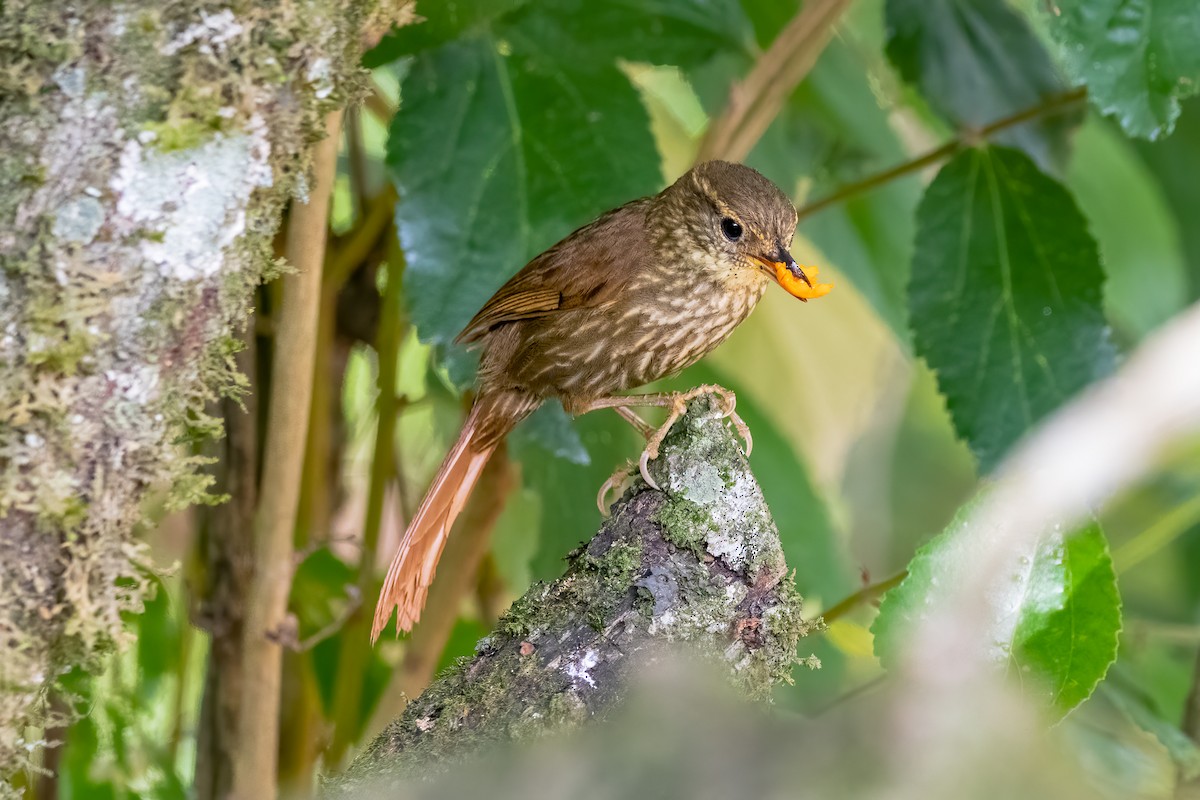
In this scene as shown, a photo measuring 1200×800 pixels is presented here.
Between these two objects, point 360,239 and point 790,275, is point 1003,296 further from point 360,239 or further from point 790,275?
point 360,239

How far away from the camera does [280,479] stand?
1.52m

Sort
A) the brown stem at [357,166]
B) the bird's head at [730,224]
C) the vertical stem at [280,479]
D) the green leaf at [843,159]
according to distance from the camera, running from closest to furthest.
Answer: the vertical stem at [280,479], the bird's head at [730,224], the brown stem at [357,166], the green leaf at [843,159]

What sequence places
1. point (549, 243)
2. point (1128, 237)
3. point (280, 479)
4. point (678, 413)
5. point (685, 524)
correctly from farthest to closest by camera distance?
point (1128, 237)
point (549, 243)
point (280, 479)
point (678, 413)
point (685, 524)

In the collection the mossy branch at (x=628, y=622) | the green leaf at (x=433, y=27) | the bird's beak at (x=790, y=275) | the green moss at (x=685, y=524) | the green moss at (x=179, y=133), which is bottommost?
the mossy branch at (x=628, y=622)

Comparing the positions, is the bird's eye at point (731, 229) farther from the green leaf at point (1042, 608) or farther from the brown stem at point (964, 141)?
the green leaf at point (1042, 608)

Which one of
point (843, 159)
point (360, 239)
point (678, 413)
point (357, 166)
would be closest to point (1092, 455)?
point (678, 413)

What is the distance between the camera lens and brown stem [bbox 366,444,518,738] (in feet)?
5.87

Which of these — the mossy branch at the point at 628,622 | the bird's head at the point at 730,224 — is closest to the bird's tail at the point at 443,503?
the bird's head at the point at 730,224

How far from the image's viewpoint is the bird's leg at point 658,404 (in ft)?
3.84

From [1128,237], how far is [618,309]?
4.17ft

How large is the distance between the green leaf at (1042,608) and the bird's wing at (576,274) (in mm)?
696

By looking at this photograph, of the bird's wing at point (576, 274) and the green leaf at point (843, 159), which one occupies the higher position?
the green leaf at point (843, 159)

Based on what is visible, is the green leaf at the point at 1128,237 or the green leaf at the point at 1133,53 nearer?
the green leaf at the point at 1133,53

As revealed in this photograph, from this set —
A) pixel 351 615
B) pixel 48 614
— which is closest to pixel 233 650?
pixel 351 615
